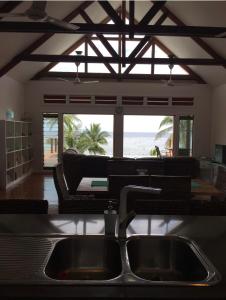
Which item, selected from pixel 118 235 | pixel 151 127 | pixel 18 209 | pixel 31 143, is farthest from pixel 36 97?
pixel 118 235

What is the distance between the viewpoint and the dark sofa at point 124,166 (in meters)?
4.43

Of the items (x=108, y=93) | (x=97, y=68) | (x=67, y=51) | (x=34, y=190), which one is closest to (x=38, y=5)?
(x=34, y=190)

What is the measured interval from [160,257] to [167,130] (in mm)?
8810

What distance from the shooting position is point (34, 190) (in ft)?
23.2

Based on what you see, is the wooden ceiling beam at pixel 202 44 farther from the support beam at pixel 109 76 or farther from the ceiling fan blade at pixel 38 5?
the ceiling fan blade at pixel 38 5

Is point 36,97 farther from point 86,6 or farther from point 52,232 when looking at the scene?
point 52,232

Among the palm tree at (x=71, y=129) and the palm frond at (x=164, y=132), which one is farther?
the palm frond at (x=164, y=132)

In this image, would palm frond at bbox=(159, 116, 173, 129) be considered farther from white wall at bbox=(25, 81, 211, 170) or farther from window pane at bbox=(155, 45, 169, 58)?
window pane at bbox=(155, 45, 169, 58)

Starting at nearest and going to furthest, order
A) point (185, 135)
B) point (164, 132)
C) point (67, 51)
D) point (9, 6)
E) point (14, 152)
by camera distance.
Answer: point (9, 6) → point (14, 152) → point (67, 51) → point (185, 135) → point (164, 132)

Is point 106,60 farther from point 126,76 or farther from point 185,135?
point 185,135

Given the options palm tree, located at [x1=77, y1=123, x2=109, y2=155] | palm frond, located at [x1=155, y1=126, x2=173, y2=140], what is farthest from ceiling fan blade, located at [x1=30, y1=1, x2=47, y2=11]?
palm frond, located at [x1=155, y1=126, x2=173, y2=140]

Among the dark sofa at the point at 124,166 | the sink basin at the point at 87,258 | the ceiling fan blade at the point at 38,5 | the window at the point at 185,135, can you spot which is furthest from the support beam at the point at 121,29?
the sink basin at the point at 87,258

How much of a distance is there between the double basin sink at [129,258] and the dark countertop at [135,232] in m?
0.07

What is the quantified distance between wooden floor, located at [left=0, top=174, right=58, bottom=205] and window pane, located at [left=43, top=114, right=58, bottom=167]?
3.98ft
